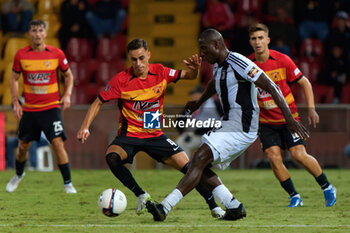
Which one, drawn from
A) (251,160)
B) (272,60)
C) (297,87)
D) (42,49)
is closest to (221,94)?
(272,60)

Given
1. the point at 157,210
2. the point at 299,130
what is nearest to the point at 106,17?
the point at 157,210

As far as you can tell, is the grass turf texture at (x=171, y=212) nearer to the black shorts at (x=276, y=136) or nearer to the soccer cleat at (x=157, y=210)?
the soccer cleat at (x=157, y=210)

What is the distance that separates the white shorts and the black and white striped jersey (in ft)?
0.21

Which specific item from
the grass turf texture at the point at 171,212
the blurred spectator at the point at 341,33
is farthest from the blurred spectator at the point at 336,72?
the grass turf texture at the point at 171,212

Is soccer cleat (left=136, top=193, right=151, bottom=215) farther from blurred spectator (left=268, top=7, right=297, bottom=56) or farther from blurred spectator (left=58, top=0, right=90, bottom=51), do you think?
blurred spectator (left=58, top=0, right=90, bottom=51)

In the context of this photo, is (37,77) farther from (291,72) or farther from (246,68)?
(246,68)

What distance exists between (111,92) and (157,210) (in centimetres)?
143

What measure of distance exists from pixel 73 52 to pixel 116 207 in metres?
10.7

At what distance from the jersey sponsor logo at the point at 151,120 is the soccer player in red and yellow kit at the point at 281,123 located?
1.44 meters

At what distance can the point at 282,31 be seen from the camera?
15836 mm

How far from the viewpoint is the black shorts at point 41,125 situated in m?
9.20

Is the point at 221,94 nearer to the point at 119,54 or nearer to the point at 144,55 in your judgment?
the point at 144,55

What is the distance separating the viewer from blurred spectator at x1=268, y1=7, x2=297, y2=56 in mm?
Result: 15453

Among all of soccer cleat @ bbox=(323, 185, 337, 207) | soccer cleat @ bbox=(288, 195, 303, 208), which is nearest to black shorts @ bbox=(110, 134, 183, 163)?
soccer cleat @ bbox=(288, 195, 303, 208)
